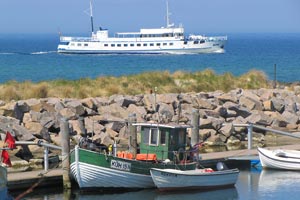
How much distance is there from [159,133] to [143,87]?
17104 millimetres

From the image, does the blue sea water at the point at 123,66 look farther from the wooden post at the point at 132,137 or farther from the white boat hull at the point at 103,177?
the white boat hull at the point at 103,177

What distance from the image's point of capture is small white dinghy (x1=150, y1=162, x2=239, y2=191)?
2592 cm

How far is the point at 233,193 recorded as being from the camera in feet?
88.9

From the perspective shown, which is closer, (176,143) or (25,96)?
(176,143)

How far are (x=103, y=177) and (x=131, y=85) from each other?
1773 centimetres

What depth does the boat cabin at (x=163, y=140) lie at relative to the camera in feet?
86.4

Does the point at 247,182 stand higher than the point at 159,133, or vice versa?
the point at 159,133

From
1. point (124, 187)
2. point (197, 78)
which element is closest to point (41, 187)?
point (124, 187)

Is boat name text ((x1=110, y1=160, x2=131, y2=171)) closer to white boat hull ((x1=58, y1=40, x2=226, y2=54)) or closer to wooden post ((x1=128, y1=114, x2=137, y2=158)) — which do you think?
wooden post ((x1=128, y1=114, x2=137, y2=158))

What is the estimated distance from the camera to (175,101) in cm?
3738

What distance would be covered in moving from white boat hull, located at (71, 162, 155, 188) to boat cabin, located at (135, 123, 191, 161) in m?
0.95

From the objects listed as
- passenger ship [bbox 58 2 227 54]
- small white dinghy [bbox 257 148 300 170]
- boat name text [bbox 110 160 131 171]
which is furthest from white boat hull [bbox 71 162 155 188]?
passenger ship [bbox 58 2 227 54]

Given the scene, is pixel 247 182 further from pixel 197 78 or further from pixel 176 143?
pixel 197 78

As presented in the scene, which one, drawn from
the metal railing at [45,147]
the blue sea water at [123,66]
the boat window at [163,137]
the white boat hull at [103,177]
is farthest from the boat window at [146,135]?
the blue sea water at [123,66]
